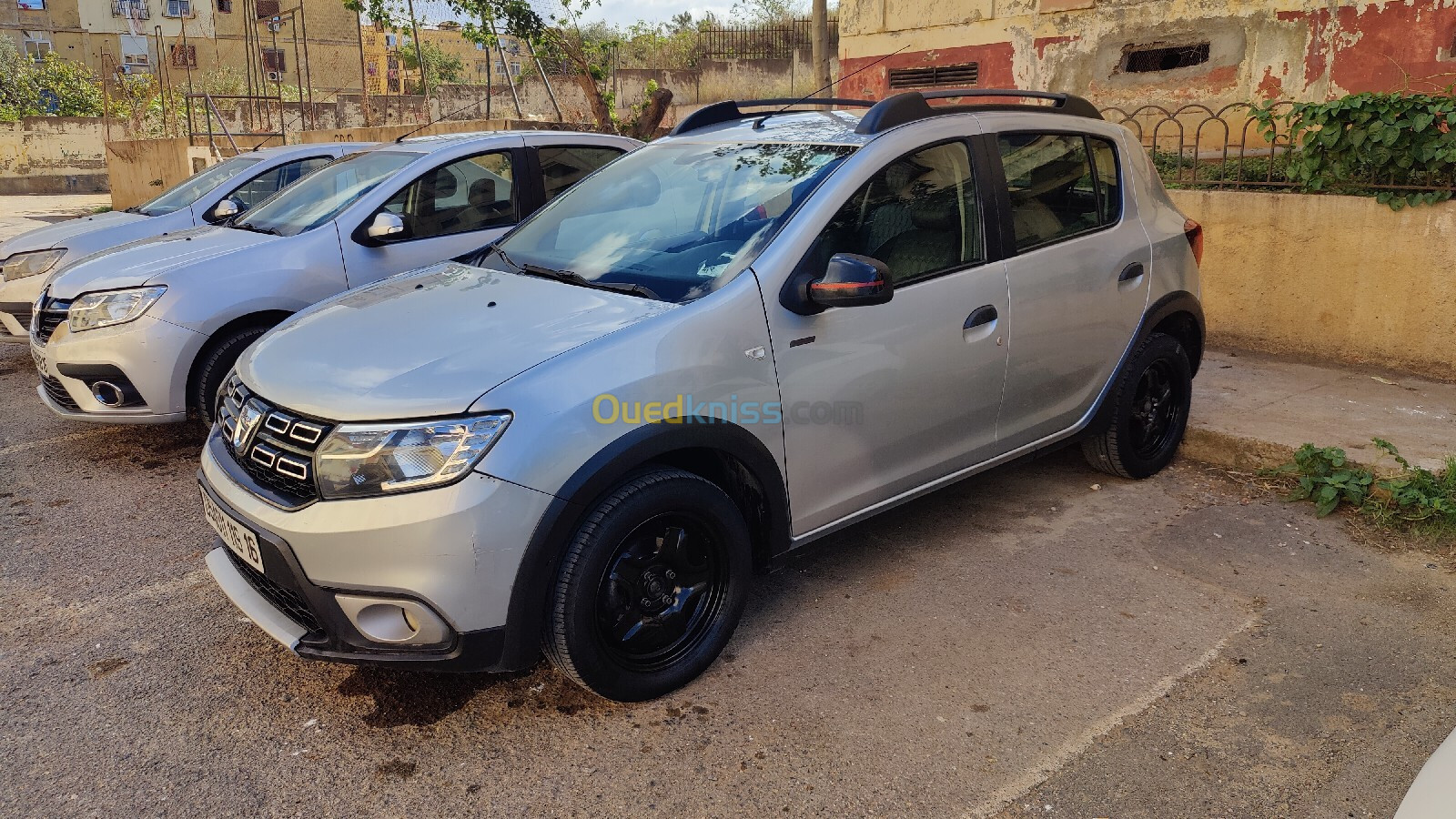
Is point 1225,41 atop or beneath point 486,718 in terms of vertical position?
atop

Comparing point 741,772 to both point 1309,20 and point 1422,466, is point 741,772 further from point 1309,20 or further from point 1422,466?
point 1309,20

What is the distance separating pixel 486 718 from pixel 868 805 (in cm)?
114

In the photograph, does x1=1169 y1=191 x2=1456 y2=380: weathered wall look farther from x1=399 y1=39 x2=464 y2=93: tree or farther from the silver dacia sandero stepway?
x1=399 y1=39 x2=464 y2=93: tree

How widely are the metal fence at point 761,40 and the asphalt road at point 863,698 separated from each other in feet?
60.0

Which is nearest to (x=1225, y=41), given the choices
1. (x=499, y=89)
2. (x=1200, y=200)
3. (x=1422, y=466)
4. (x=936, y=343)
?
(x=1200, y=200)

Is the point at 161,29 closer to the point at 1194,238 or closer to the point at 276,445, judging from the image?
the point at 1194,238

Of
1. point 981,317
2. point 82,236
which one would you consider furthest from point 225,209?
point 981,317

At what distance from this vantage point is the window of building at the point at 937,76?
11.1 metres

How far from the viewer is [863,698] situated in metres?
3.08

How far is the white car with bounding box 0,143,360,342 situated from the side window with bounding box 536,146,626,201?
186cm

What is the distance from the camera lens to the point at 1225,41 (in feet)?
29.7

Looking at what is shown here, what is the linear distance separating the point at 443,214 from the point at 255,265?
1.04 m

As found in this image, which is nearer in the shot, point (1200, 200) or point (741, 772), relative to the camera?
point (741, 772)

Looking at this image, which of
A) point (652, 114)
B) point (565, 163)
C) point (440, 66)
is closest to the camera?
point (565, 163)
